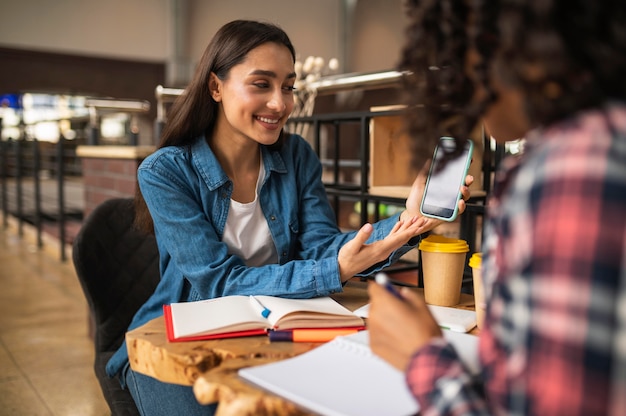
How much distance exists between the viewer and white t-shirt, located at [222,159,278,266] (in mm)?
1453

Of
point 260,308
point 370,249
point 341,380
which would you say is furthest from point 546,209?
point 370,249

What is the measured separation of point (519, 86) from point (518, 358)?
23 cm

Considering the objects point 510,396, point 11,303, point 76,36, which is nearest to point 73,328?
point 11,303

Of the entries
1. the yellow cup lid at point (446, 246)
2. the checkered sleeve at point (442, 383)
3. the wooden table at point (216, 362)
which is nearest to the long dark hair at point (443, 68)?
the checkered sleeve at point (442, 383)

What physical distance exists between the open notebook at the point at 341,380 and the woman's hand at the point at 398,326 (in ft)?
0.12

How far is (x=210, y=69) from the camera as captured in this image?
1.50m

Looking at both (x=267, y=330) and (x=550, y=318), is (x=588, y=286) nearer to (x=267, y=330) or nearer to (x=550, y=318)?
(x=550, y=318)

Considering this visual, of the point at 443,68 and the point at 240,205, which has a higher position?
the point at 443,68

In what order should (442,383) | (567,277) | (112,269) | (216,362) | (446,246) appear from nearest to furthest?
(567,277) → (442,383) → (216,362) → (446,246) → (112,269)

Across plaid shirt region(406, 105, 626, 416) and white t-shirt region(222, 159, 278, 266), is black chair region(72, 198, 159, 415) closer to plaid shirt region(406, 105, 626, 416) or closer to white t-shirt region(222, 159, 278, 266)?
white t-shirt region(222, 159, 278, 266)

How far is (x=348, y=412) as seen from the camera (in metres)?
0.66

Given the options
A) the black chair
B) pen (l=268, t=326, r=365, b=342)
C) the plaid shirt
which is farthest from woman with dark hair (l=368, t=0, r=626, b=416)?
the black chair

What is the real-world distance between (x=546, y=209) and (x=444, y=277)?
2.35ft

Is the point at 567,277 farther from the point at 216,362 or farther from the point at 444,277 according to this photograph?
the point at 444,277
